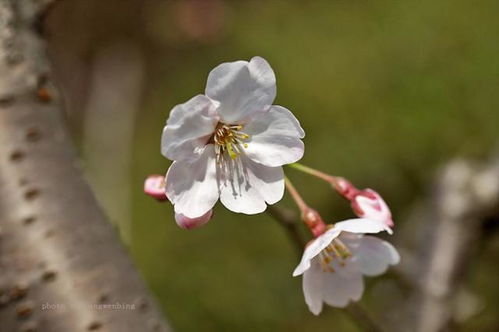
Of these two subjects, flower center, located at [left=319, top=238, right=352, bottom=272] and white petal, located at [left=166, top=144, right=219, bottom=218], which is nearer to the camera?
white petal, located at [left=166, top=144, right=219, bottom=218]

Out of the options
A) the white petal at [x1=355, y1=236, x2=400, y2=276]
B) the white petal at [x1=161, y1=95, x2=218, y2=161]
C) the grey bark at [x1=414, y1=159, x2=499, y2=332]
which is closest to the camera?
the white petal at [x1=161, y1=95, x2=218, y2=161]

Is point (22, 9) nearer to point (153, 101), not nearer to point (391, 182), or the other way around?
point (391, 182)

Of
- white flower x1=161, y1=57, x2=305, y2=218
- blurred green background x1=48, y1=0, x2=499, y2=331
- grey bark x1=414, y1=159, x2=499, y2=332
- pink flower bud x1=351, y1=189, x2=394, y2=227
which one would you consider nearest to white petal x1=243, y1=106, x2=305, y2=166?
white flower x1=161, y1=57, x2=305, y2=218

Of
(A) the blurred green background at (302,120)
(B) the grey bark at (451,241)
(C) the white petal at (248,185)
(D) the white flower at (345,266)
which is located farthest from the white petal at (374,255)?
(A) the blurred green background at (302,120)

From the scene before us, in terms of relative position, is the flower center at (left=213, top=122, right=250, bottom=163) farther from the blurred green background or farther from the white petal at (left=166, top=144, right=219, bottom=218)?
the blurred green background

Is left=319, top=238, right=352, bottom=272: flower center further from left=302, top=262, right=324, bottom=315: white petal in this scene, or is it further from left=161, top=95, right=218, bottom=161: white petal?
left=161, top=95, right=218, bottom=161: white petal

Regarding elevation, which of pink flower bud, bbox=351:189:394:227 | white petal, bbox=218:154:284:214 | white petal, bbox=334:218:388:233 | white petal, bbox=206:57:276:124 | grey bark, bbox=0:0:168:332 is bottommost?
grey bark, bbox=0:0:168:332

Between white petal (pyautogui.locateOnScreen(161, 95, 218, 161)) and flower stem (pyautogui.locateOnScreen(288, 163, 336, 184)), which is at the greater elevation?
white petal (pyautogui.locateOnScreen(161, 95, 218, 161))

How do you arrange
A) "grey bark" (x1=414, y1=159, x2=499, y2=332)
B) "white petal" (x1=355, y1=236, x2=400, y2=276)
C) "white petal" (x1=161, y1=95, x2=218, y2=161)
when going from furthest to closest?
1. "grey bark" (x1=414, y1=159, x2=499, y2=332)
2. "white petal" (x1=355, y1=236, x2=400, y2=276)
3. "white petal" (x1=161, y1=95, x2=218, y2=161)
